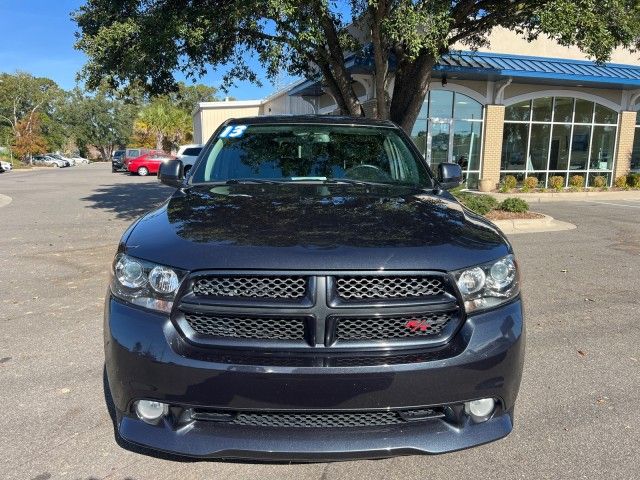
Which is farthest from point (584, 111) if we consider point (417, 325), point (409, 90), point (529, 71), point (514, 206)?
point (417, 325)

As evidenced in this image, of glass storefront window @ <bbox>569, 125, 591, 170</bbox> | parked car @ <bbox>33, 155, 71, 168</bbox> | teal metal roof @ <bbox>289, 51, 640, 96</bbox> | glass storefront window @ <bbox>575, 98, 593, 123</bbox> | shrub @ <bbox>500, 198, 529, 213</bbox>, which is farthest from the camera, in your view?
parked car @ <bbox>33, 155, 71, 168</bbox>

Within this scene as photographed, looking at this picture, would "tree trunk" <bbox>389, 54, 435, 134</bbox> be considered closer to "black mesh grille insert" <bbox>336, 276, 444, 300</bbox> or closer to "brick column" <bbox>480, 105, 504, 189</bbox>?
"brick column" <bbox>480, 105, 504, 189</bbox>

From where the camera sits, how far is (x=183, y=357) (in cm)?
208

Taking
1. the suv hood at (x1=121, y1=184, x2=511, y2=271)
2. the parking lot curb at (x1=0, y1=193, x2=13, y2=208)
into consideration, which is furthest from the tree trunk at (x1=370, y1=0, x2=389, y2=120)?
the parking lot curb at (x1=0, y1=193, x2=13, y2=208)

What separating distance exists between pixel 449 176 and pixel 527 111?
1739 centimetres

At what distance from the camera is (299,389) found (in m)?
2.04

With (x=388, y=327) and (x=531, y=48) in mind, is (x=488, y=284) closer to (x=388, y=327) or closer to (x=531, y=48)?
(x=388, y=327)

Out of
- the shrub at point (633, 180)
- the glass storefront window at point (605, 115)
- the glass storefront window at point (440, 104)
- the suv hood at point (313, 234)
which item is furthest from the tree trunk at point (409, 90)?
the shrub at point (633, 180)

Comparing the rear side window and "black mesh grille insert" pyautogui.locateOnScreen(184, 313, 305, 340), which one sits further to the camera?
the rear side window

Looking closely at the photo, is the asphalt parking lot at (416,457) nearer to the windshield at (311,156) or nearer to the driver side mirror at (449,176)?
the driver side mirror at (449,176)

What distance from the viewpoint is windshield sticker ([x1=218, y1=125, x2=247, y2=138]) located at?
4.02 meters

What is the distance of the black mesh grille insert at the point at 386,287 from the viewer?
2.15 metres

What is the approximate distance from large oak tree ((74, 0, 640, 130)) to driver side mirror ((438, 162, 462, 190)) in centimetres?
474

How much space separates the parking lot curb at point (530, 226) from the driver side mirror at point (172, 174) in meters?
7.63
